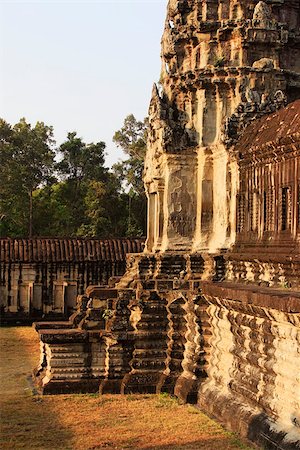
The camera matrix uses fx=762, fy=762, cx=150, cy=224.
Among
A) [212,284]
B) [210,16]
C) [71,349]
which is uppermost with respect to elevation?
[210,16]

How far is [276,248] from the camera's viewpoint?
10734 mm

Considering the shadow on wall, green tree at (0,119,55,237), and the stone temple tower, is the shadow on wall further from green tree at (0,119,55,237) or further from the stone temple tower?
green tree at (0,119,55,237)

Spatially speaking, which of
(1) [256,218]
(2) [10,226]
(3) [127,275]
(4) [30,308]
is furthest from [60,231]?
(1) [256,218]

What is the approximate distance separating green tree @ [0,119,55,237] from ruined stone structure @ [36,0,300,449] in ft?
82.2

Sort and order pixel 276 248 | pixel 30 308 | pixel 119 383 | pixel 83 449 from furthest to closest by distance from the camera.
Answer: pixel 30 308, pixel 119 383, pixel 276 248, pixel 83 449

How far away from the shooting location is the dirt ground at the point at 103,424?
965 centimetres

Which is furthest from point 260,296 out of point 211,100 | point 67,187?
point 67,187

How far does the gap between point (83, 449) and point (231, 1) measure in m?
8.55

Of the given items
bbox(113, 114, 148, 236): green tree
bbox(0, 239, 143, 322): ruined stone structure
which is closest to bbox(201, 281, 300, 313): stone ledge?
bbox(0, 239, 143, 322): ruined stone structure

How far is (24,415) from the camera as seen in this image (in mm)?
11328

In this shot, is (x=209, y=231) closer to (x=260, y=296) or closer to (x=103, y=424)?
(x=103, y=424)

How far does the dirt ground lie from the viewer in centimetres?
965

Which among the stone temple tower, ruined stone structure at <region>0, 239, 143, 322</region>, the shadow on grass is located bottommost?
the shadow on grass

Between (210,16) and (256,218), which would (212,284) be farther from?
(210,16)
